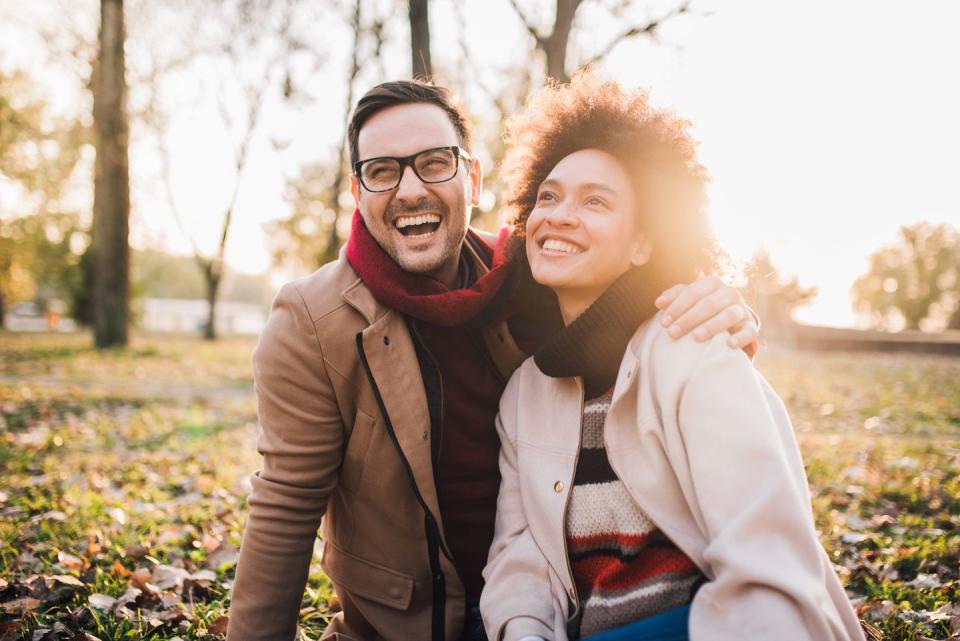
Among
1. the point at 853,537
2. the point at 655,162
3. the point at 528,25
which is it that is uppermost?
the point at 528,25

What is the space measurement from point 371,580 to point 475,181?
1958mm

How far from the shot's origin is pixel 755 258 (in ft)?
9.34

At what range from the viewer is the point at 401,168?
110 inches

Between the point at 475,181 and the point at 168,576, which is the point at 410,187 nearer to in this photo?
the point at 475,181

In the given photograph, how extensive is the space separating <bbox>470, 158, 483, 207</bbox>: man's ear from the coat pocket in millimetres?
1738

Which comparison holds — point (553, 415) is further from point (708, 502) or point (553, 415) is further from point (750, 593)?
point (750, 593)

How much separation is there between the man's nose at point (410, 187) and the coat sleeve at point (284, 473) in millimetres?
673

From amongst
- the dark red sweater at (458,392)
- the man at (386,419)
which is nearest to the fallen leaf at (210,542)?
the man at (386,419)

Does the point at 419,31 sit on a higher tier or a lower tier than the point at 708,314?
higher

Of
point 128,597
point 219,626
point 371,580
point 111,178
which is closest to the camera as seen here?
point 371,580

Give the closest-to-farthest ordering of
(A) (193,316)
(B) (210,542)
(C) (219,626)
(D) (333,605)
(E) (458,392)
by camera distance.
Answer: (E) (458,392)
(C) (219,626)
(D) (333,605)
(B) (210,542)
(A) (193,316)

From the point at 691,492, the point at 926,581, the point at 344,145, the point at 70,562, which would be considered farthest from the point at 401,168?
the point at 344,145

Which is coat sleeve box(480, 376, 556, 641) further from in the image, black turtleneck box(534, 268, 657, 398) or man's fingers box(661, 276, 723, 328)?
man's fingers box(661, 276, 723, 328)

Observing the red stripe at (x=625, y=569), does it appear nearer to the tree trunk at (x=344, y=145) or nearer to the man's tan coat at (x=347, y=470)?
the man's tan coat at (x=347, y=470)
